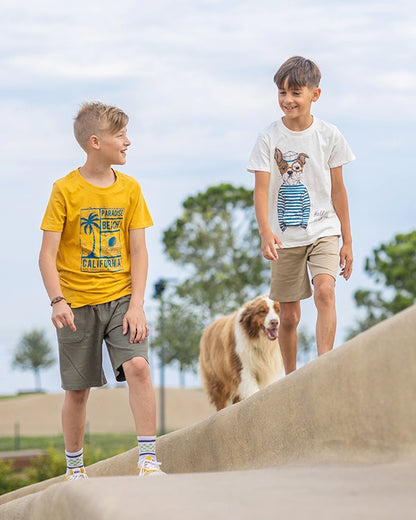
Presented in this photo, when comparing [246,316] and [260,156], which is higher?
[260,156]

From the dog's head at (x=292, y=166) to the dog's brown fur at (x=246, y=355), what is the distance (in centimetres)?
298

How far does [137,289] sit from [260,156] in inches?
63.8

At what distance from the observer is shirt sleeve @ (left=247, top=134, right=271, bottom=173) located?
20.6ft

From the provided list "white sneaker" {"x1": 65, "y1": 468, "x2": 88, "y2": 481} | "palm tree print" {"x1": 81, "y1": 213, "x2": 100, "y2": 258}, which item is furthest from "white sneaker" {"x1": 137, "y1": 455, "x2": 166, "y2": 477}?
"palm tree print" {"x1": 81, "y1": 213, "x2": 100, "y2": 258}

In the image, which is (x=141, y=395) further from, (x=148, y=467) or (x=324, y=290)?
(x=324, y=290)

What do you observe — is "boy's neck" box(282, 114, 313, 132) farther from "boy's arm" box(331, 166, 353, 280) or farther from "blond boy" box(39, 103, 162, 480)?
"blond boy" box(39, 103, 162, 480)

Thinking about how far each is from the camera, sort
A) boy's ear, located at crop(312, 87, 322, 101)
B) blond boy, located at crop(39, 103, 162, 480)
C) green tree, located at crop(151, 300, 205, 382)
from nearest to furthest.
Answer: blond boy, located at crop(39, 103, 162, 480) < boy's ear, located at crop(312, 87, 322, 101) < green tree, located at crop(151, 300, 205, 382)

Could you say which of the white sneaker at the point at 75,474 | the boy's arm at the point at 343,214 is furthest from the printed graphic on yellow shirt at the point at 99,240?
the boy's arm at the point at 343,214

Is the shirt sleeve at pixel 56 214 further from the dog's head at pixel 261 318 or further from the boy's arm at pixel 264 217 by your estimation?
the dog's head at pixel 261 318

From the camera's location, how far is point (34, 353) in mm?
60969

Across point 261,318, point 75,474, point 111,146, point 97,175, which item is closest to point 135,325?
→ point 97,175

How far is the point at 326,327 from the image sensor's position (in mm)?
6184

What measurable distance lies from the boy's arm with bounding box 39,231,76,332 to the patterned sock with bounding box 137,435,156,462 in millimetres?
769

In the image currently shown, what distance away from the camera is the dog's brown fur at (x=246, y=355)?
9109 mm
